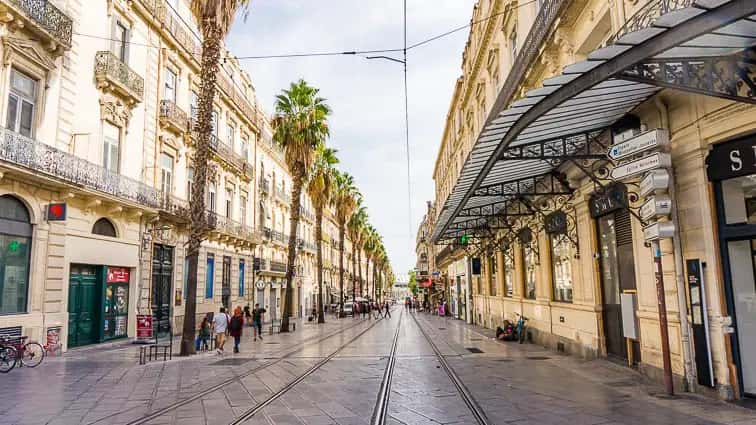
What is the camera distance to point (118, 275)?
65.6 ft

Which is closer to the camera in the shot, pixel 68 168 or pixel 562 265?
pixel 562 265

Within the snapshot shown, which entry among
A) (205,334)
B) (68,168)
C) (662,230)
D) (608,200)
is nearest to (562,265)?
(608,200)

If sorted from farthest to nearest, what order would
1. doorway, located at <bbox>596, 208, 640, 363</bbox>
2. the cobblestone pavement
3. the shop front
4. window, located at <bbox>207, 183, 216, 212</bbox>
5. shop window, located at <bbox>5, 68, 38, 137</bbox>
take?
window, located at <bbox>207, 183, 216, 212</bbox> < shop window, located at <bbox>5, 68, 38, 137</bbox> < doorway, located at <bbox>596, 208, 640, 363</bbox> < the shop front < the cobblestone pavement

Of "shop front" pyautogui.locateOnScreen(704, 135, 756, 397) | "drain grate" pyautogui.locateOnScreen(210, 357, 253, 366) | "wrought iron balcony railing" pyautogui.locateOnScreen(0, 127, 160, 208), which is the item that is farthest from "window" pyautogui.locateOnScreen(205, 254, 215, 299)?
"shop front" pyautogui.locateOnScreen(704, 135, 756, 397)

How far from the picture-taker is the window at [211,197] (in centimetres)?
2868

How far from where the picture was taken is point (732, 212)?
26.4ft

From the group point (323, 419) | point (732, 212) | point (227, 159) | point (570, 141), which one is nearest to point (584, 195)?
point (570, 141)

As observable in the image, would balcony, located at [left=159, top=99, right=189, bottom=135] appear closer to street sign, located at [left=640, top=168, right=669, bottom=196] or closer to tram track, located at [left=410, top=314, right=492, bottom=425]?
tram track, located at [left=410, top=314, right=492, bottom=425]

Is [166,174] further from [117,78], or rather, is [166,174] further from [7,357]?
[7,357]

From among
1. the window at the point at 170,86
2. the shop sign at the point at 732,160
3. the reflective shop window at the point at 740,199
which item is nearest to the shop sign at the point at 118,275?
the window at the point at 170,86

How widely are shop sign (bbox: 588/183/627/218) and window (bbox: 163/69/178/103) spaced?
1951 centimetres

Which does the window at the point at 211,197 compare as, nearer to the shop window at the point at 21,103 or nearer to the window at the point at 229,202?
the window at the point at 229,202

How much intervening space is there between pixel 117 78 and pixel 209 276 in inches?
496

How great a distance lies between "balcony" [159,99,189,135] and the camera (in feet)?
76.6
